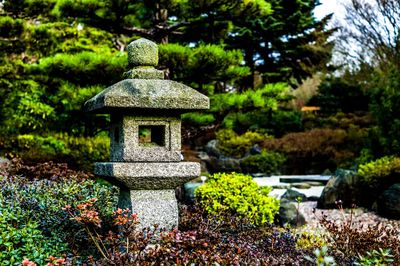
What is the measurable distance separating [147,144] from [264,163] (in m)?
11.0

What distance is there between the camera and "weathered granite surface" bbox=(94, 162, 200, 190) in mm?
3975

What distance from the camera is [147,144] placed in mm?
4324

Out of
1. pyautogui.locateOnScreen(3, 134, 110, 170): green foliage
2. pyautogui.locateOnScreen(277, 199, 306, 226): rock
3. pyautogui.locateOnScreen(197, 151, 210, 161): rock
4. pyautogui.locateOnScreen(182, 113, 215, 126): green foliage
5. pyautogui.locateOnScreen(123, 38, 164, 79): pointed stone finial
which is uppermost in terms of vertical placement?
pyautogui.locateOnScreen(123, 38, 164, 79): pointed stone finial

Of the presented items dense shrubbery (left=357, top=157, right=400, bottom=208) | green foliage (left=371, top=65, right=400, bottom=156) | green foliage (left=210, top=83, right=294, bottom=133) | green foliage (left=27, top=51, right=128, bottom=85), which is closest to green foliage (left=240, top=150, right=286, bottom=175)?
green foliage (left=371, top=65, right=400, bottom=156)

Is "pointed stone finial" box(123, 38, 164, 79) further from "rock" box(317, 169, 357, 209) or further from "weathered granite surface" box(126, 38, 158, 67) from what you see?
"rock" box(317, 169, 357, 209)

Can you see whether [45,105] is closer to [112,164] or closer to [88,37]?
[88,37]

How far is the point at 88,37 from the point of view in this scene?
12.5 m

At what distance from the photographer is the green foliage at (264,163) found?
1508cm

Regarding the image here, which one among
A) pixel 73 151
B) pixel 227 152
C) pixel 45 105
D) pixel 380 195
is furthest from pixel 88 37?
pixel 380 195

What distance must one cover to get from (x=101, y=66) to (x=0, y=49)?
167 inches

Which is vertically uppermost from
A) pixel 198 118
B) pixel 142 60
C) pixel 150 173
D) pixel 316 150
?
pixel 142 60

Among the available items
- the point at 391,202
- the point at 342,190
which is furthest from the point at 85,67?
the point at 391,202

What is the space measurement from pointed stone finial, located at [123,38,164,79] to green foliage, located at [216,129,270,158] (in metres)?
12.7

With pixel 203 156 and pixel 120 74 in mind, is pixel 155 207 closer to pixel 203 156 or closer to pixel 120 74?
pixel 120 74
